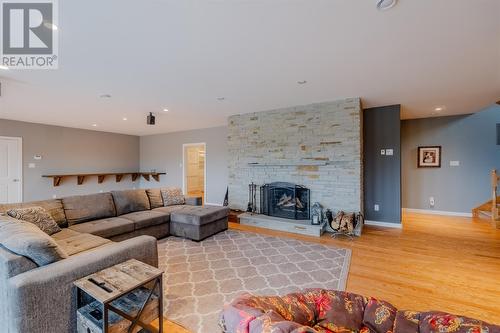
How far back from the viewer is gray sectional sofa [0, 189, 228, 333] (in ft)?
4.65

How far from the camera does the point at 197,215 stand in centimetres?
373

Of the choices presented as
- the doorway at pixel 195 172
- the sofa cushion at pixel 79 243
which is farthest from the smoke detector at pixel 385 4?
the doorway at pixel 195 172

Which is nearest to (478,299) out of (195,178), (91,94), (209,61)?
(209,61)

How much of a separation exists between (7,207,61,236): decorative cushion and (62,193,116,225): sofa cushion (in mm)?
414

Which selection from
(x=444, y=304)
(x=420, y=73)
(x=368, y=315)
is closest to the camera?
(x=368, y=315)

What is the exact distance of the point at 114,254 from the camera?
187cm

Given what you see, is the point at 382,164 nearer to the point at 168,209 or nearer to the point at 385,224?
the point at 385,224

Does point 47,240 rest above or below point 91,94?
below

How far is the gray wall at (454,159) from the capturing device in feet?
17.3

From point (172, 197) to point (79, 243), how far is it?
7.37 feet

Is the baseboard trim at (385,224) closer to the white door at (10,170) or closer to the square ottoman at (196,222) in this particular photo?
the square ottoman at (196,222)

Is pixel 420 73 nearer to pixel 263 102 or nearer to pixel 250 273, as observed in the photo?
pixel 263 102

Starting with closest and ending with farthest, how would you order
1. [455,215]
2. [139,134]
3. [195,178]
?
[455,215] → [139,134] → [195,178]

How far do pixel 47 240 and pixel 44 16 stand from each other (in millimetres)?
1819
